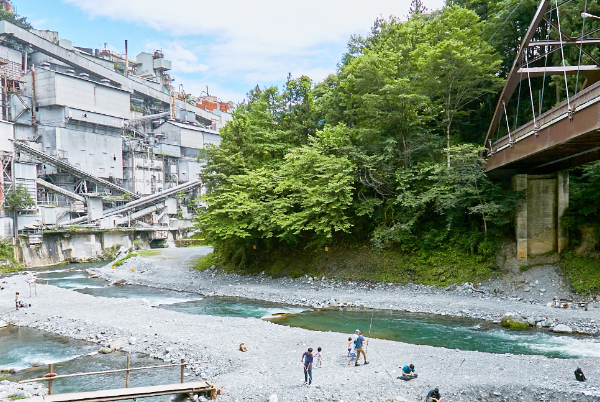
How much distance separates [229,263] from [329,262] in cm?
1094

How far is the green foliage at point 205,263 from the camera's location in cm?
4084

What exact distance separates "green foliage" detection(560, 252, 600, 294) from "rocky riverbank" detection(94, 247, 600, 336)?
64cm

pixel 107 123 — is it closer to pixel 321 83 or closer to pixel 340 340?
pixel 321 83

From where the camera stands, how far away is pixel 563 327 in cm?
1936

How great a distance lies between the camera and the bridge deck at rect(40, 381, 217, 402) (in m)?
12.6

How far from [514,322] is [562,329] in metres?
2.00

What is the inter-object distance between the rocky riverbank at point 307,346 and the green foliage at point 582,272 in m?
2.62

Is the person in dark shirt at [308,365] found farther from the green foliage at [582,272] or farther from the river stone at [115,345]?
the green foliage at [582,272]

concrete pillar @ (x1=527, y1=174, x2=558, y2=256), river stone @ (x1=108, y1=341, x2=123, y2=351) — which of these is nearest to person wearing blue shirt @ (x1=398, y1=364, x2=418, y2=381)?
river stone @ (x1=108, y1=341, x2=123, y2=351)

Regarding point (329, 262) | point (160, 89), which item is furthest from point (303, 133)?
point (160, 89)

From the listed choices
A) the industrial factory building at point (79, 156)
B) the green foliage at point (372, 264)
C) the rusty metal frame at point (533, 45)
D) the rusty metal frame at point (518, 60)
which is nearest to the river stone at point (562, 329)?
the green foliage at point (372, 264)

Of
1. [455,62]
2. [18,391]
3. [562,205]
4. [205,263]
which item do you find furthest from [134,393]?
[205,263]

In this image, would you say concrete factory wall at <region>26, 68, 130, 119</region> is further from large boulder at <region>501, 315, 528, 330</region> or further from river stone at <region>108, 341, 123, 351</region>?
large boulder at <region>501, 315, 528, 330</region>

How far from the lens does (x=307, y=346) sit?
59.2ft
